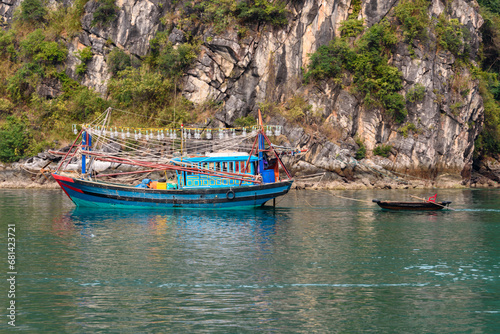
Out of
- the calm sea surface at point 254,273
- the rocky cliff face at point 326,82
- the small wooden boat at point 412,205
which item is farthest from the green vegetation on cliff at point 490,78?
the calm sea surface at point 254,273

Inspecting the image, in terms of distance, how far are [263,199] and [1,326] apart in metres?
25.3

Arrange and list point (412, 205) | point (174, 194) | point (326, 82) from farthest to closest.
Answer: point (326, 82)
point (174, 194)
point (412, 205)

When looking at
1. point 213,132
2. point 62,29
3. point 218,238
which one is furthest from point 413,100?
point 62,29

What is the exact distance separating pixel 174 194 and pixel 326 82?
29.8m

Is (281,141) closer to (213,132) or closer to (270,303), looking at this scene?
(213,132)

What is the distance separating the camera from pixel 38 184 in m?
54.3

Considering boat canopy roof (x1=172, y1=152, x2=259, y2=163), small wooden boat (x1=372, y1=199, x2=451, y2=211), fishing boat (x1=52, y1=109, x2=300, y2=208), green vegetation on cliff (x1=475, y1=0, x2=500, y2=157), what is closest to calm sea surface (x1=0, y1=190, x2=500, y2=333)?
small wooden boat (x1=372, y1=199, x2=451, y2=211)

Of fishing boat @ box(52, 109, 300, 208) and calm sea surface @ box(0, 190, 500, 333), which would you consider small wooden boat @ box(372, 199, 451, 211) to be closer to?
calm sea surface @ box(0, 190, 500, 333)

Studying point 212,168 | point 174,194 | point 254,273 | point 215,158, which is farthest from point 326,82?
point 254,273

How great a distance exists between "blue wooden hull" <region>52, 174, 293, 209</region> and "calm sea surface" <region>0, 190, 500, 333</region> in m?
3.07

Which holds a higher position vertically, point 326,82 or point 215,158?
point 326,82

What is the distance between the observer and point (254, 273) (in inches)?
803

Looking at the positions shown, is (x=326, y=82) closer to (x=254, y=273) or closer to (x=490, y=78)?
(x=490, y=78)

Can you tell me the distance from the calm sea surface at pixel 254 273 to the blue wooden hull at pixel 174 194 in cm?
307
